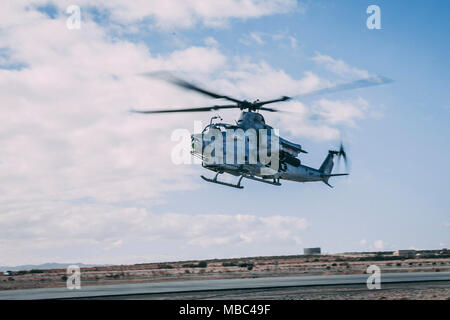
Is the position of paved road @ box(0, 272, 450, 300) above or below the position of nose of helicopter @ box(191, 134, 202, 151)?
below

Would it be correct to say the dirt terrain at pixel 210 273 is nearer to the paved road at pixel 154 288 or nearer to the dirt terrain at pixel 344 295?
the dirt terrain at pixel 344 295

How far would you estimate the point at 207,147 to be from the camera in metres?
39.8

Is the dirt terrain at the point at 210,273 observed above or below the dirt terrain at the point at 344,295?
below

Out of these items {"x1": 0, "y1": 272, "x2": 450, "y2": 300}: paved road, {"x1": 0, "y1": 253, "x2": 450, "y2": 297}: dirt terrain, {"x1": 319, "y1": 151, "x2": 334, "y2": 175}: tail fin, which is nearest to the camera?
{"x1": 0, "y1": 272, "x2": 450, "y2": 300}: paved road

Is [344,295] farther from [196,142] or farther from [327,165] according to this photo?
[327,165]

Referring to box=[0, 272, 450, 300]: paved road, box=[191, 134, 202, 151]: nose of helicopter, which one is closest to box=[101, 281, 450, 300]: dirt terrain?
box=[0, 272, 450, 300]: paved road

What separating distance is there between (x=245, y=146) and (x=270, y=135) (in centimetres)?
244

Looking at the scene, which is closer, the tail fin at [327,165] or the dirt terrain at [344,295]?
Result: the dirt terrain at [344,295]

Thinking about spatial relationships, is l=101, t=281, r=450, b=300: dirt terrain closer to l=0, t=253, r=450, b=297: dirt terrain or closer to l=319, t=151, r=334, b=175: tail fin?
l=0, t=253, r=450, b=297: dirt terrain

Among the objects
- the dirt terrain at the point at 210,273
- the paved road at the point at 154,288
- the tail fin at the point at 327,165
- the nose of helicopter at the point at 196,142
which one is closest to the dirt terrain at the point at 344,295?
the dirt terrain at the point at 210,273

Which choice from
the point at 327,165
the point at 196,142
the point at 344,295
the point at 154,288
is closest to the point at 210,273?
the point at 327,165
